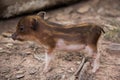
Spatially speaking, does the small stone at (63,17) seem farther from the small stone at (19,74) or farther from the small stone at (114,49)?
the small stone at (19,74)

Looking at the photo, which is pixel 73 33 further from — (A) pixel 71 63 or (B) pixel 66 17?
(B) pixel 66 17

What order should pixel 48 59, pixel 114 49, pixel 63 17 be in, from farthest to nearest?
1. pixel 63 17
2. pixel 114 49
3. pixel 48 59

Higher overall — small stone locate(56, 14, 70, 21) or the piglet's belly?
small stone locate(56, 14, 70, 21)

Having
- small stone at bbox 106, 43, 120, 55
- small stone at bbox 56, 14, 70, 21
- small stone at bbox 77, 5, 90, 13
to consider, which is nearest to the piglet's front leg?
small stone at bbox 106, 43, 120, 55

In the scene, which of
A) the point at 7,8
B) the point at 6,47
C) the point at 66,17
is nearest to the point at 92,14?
the point at 66,17

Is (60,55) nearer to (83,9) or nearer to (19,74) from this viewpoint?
(19,74)

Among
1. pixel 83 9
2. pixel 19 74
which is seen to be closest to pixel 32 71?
pixel 19 74

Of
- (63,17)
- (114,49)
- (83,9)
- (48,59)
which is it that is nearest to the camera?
(48,59)

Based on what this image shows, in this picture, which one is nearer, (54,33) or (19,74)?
(54,33)

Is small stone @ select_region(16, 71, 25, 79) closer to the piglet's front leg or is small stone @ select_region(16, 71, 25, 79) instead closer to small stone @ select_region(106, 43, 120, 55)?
the piglet's front leg
